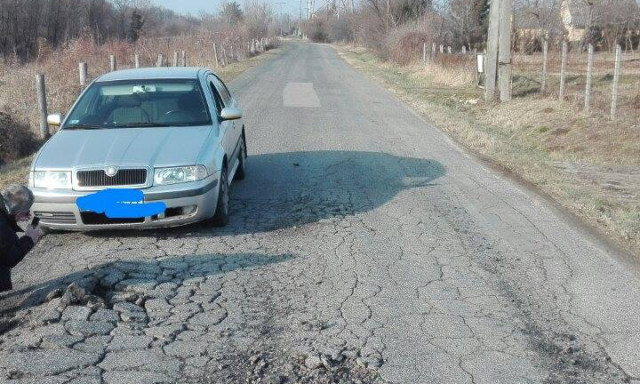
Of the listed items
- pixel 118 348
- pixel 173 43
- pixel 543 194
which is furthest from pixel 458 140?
pixel 173 43

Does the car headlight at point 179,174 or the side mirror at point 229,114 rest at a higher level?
the side mirror at point 229,114

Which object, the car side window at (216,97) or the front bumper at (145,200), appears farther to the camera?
the car side window at (216,97)

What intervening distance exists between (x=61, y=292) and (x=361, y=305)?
218cm

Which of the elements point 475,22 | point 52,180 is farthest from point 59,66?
point 475,22

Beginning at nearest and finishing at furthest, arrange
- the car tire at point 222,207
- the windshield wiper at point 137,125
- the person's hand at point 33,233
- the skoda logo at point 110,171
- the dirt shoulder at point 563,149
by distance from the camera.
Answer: the person's hand at point 33,233
the skoda logo at point 110,171
the car tire at point 222,207
the windshield wiper at point 137,125
the dirt shoulder at point 563,149

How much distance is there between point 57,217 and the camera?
6.39 m

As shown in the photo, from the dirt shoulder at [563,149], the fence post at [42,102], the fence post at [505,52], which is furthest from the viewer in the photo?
the fence post at [505,52]

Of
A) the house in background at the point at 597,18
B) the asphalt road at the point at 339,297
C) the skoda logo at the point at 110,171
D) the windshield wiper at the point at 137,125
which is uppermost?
the house in background at the point at 597,18

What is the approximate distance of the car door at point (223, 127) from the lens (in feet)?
25.1

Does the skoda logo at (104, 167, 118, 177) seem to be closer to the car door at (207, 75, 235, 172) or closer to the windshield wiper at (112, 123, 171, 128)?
the windshield wiper at (112, 123, 171, 128)

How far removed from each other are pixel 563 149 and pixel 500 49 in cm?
732

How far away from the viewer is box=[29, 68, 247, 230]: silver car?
20.8ft

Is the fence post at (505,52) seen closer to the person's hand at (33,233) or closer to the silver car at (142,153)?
the silver car at (142,153)

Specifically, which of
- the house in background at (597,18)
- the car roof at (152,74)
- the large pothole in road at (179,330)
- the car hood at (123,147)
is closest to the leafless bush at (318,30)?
the house in background at (597,18)
